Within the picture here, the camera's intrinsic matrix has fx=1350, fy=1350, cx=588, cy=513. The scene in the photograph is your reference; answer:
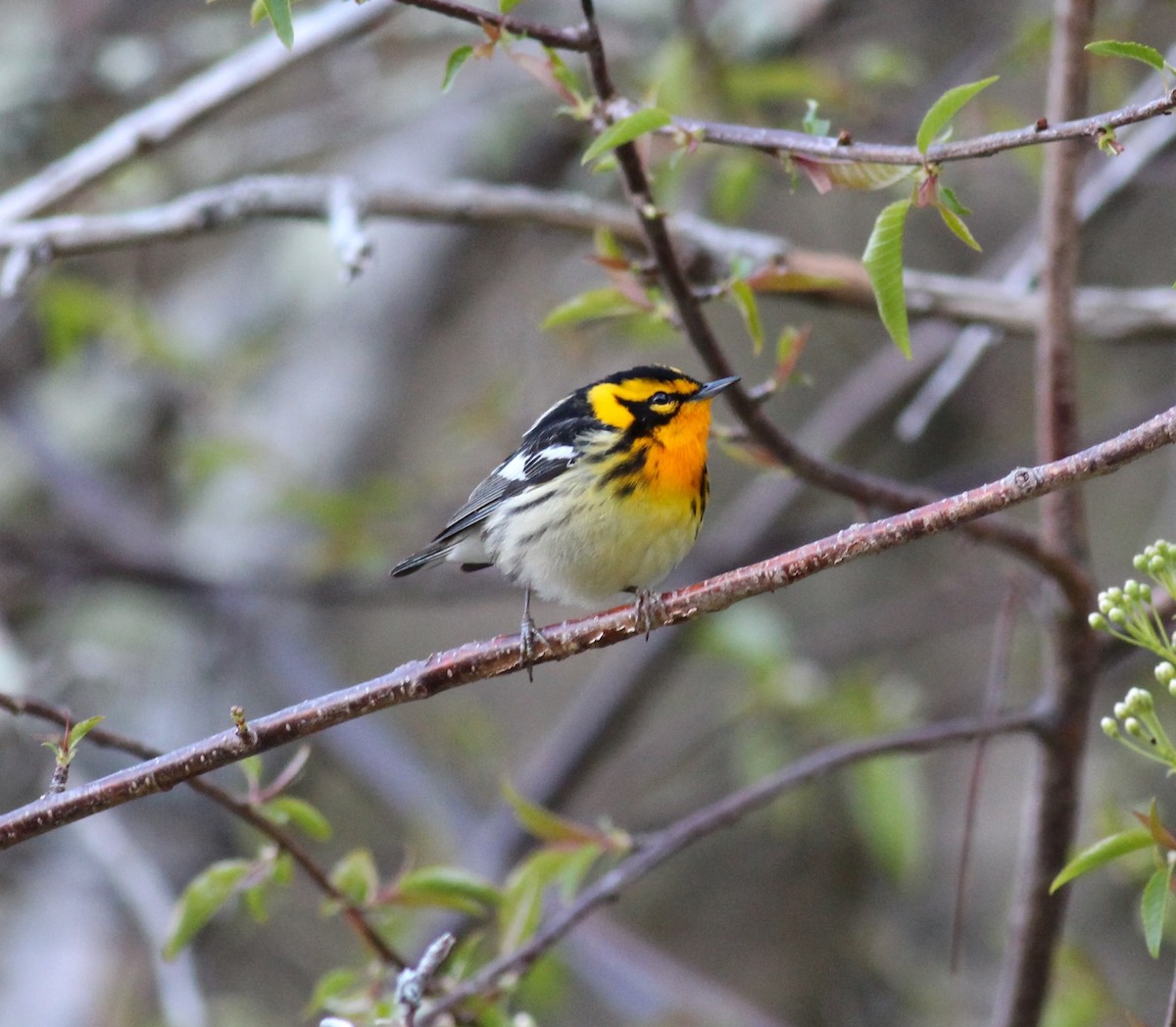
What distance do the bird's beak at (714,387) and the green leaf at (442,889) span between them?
0.94 meters

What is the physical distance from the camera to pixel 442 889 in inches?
89.8

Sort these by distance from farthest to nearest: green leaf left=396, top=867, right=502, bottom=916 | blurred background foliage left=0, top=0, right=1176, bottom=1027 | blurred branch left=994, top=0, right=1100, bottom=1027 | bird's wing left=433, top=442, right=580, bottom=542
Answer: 1. blurred background foliage left=0, top=0, right=1176, bottom=1027
2. bird's wing left=433, top=442, right=580, bottom=542
3. blurred branch left=994, top=0, right=1100, bottom=1027
4. green leaf left=396, top=867, right=502, bottom=916

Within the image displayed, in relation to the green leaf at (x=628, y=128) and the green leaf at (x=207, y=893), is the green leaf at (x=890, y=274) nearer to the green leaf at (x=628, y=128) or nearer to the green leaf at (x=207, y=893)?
the green leaf at (x=628, y=128)

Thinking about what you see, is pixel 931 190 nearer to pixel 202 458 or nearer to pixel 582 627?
→ pixel 582 627

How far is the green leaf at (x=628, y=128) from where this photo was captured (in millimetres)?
1616

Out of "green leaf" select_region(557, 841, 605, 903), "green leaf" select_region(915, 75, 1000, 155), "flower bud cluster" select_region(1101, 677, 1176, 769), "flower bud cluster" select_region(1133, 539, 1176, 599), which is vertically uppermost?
"green leaf" select_region(915, 75, 1000, 155)

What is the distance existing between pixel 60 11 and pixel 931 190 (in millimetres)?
5886

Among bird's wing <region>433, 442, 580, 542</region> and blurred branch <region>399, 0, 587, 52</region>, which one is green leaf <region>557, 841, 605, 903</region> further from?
blurred branch <region>399, 0, 587, 52</region>

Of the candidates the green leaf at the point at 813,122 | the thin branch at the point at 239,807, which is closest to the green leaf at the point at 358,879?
the thin branch at the point at 239,807

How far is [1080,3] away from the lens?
2.63m

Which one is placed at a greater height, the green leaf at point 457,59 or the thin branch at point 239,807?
the green leaf at point 457,59

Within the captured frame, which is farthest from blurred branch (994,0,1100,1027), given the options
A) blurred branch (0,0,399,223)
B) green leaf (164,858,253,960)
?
blurred branch (0,0,399,223)

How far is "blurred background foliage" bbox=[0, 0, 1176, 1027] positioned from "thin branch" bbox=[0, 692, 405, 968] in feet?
5.99

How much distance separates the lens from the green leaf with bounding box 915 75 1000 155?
4.95 feet
